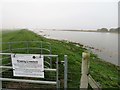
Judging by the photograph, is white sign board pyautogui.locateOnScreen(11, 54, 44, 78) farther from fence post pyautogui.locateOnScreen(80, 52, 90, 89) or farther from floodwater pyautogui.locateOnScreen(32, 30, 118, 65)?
floodwater pyautogui.locateOnScreen(32, 30, 118, 65)

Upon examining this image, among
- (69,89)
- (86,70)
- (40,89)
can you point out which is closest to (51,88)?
(40,89)

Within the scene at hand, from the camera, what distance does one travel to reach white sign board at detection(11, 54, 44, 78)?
500 centimetres

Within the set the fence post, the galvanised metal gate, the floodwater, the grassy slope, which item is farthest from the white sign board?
the floodwater

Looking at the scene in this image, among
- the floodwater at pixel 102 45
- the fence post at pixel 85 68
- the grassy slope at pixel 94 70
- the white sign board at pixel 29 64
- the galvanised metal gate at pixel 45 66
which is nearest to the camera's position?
the white sign board at pixel 29 64

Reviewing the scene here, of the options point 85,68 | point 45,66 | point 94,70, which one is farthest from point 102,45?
point 85,68

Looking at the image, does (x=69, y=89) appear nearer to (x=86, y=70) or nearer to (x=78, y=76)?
(x=78, y=76)

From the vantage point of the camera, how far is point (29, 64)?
503 cm

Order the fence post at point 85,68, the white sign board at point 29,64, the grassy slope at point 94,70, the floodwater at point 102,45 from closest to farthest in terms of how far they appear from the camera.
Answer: the white sign board at point 29,64 < the fence post at point 85,68 < the grassy slope at point 94,70 < the floodwater at point 102,45

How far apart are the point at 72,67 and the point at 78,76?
2.69m

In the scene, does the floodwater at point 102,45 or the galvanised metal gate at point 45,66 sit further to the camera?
the floodwater at point 102,45

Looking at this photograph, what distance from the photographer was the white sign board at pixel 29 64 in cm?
500

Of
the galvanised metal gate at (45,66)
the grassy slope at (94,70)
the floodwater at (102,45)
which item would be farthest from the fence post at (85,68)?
the floodwater at (102,45)

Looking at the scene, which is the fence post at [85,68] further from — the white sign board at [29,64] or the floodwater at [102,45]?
the floodwater at [102,45]

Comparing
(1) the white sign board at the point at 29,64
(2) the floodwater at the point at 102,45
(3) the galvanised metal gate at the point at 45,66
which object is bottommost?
(2) the floodwater at the point at 102,45
